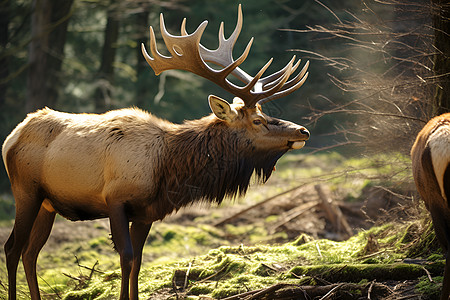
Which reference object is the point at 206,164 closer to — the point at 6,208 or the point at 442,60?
the point at 442,60

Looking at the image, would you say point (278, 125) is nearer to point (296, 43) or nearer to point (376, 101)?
point (376, 101)

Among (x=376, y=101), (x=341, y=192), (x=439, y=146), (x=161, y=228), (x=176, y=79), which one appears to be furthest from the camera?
(x=176, y=79)

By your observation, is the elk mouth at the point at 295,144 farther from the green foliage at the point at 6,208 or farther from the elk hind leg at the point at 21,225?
the green foliage at the point at 6,208

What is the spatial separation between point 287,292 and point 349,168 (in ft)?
7.67

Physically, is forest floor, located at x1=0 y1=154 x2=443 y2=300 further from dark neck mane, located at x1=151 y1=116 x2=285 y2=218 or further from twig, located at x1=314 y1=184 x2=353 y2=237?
dark neck mane, located at x1=151 y1=116 x2=285 y2=218

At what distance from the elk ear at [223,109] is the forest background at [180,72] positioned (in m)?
1.73

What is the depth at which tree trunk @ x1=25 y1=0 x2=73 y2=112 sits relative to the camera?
12.7 meters

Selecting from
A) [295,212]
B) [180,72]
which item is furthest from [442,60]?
[180,72]

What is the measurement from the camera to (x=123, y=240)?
468cm

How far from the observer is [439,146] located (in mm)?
3939

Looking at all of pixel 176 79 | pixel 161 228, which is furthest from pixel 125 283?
pixel 176 79

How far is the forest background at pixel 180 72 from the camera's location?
6316 millimetres

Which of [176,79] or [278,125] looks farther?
[176,79]

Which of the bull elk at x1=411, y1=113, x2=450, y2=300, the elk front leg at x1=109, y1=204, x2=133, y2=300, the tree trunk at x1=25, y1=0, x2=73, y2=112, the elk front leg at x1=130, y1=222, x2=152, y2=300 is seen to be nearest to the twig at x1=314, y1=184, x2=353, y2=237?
the elk front leg at x1=130, y1=222, x2=152, y2=300
